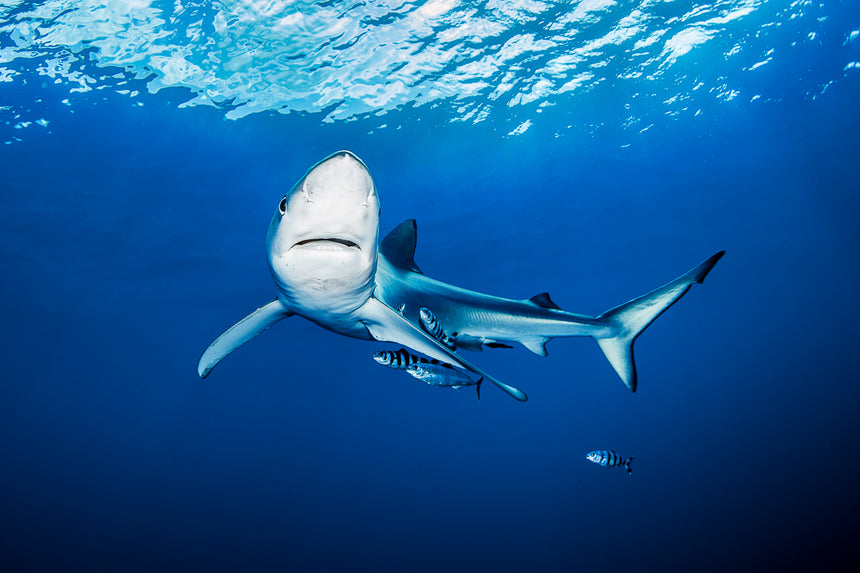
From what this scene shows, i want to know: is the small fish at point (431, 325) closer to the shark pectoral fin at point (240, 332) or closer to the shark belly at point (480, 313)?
the shark belly at point (480, 313)

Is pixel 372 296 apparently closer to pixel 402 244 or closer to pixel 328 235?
pixel 328 235

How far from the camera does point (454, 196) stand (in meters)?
20.8

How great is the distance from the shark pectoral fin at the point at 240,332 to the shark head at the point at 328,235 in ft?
1.91

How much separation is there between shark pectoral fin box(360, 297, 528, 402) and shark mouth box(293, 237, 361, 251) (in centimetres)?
101

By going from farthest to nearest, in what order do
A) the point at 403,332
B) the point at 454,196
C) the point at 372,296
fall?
the point at 454,196 → the point at 403,332 → the point at 372,296

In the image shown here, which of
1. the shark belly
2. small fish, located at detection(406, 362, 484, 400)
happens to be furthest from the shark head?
small fish, located at detection(406, 362, 484, 400)

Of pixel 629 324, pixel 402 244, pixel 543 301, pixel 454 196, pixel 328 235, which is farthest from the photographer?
pixel 454 196

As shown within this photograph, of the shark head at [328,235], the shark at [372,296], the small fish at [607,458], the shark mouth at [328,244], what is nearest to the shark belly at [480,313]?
the shark at [372,296]

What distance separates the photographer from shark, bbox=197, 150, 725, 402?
2174mm

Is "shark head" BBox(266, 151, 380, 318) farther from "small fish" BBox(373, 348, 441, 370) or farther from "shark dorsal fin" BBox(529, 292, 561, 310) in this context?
"shark dorsal fin" BBox(529, 292, 561, 310)

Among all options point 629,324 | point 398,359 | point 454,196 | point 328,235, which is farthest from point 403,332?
point 454,196

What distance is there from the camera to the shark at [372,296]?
2.17m

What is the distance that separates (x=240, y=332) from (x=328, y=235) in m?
2.06

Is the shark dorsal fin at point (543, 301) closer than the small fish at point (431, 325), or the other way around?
the small fish at point (431, 325)
